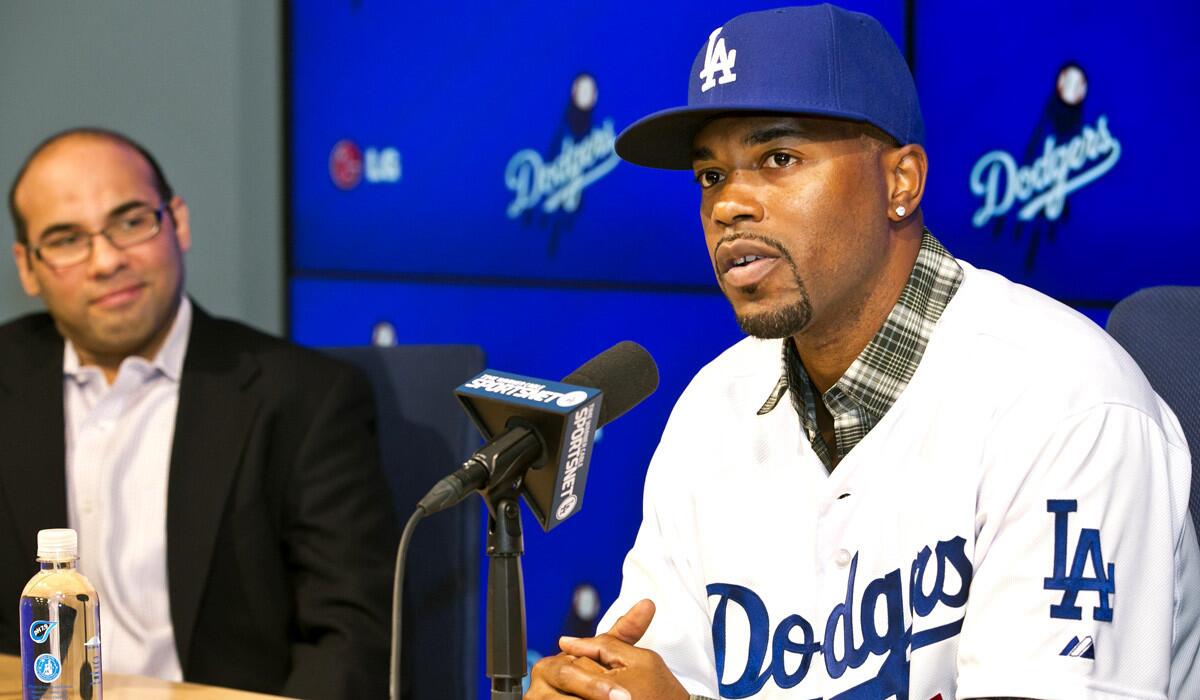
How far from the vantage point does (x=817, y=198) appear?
1.65m

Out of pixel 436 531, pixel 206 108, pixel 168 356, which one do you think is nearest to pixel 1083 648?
pixel 436 531

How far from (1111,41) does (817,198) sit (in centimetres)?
136

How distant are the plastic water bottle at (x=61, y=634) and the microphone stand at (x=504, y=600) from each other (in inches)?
27.2

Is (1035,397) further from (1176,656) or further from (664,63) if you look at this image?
(664,63)

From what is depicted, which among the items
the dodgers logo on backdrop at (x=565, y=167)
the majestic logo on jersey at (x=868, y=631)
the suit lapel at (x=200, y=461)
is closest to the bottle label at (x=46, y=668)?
the suit lapel at (x=200, y=461)

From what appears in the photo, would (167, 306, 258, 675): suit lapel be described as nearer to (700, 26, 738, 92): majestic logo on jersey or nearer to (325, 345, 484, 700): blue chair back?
(325, 345, 484, 700): blue chair back

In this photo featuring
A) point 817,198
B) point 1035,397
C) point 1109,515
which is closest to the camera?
point 1109,515

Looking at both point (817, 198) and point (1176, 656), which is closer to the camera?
point (1176, 656)

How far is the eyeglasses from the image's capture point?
2598mm

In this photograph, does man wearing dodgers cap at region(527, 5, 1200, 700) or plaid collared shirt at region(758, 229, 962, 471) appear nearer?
man wearing dodgers cap at region(527, 5, 1200, 700)

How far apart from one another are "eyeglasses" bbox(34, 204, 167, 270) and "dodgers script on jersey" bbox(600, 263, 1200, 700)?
1.28 metres

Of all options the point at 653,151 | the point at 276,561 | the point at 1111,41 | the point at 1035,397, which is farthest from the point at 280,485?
the point at 1111,41


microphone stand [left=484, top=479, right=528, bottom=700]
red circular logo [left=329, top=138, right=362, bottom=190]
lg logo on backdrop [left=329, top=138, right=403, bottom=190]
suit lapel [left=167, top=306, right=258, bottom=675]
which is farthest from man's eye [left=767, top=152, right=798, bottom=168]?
red circular logo [left=329, top=138, right=362, bottom=190]

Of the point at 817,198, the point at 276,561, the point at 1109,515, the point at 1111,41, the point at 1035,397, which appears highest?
the point at 1111,41
